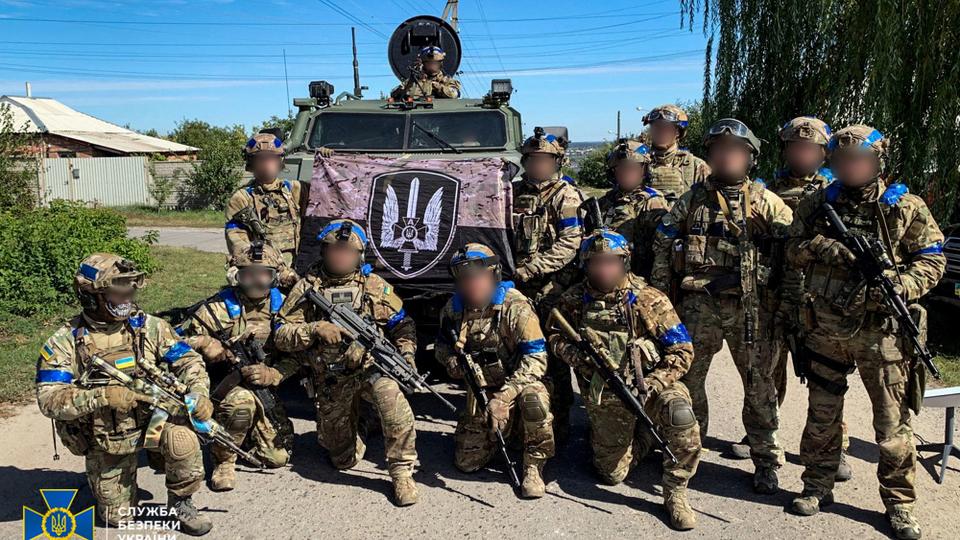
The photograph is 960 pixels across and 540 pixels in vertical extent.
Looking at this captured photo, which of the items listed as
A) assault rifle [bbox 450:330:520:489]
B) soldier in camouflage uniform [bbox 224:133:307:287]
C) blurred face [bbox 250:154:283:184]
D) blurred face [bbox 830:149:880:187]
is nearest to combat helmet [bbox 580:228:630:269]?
assault rifle [bbox 450:330:520:489]

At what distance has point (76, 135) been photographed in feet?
98.7

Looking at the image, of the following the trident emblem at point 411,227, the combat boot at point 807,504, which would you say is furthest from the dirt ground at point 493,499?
the trident emblem at point 411,227

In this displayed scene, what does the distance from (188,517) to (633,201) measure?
3.48m

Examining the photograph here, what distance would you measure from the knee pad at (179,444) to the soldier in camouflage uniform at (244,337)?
572 mm

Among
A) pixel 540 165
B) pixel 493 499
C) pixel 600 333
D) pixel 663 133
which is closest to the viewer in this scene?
pixel 493 499

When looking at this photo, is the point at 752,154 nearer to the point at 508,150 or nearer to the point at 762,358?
the point at 762,358

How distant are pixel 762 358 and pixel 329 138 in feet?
16.2

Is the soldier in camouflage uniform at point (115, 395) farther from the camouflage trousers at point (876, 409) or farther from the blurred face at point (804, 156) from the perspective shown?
the blurred face at point (804, 156)

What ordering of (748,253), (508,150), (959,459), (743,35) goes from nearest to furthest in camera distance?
1. (748,253)
2. (959,459)
3. (508,150)
4. (743,35)

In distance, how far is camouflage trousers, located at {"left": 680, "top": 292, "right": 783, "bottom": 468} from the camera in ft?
14.5

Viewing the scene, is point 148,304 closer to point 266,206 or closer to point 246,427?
point 266,206

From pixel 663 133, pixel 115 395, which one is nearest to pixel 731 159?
pixel 663 133

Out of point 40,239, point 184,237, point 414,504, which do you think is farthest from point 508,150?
point 184,237

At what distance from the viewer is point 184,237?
17719 millimetres
